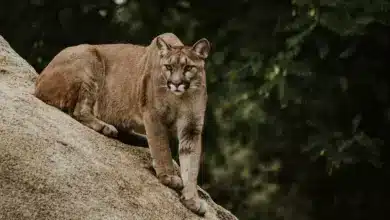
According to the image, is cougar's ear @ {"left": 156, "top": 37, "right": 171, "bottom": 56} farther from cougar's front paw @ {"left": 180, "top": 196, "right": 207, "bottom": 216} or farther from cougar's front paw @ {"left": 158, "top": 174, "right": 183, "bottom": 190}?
cougar's front paw @ {"left": 180, "top": 196, "right": 207, "bottom": 216}

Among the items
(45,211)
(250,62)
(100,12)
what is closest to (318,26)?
(250,62)

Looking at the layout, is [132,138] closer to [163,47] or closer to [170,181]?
[170,181]

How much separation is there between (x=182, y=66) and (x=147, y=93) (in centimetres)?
53

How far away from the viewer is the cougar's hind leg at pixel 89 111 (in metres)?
10.2

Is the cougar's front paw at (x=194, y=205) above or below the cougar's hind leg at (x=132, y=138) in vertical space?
below

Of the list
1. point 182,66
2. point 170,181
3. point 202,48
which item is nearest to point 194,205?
point 170,181

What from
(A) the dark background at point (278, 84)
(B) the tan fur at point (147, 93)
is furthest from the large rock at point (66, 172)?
(A) the dark background at point (278, 84)

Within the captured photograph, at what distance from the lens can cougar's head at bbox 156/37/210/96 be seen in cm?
971

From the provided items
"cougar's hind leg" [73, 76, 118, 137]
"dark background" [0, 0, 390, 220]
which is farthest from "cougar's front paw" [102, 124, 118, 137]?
"dark background" [0, 0, 390, 220]

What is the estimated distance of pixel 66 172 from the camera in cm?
893

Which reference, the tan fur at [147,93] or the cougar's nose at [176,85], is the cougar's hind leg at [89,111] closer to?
the tan fur at [147,93]

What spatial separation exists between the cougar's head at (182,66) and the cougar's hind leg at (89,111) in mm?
730

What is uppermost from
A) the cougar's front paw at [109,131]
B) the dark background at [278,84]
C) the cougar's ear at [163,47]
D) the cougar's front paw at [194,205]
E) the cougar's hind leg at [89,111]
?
the cougar's ear at [163,47]

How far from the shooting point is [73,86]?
408 inches
